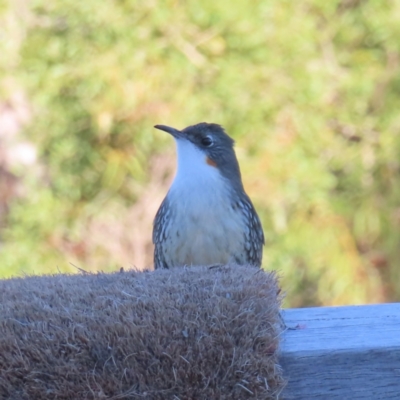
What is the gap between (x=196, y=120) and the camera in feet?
19.3

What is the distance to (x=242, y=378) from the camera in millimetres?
1861

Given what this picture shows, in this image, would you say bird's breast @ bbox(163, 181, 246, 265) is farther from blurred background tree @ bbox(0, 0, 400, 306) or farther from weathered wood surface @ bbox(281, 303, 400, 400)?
blurred background tree @ bbox(0, 0, 400, 306)

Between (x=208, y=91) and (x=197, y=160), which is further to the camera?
(x=208, y=91)

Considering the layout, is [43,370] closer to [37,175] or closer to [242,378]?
[242,378]

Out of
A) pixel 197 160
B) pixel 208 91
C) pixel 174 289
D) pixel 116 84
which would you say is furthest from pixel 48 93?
pixel 174 289

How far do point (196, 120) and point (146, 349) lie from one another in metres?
4.12

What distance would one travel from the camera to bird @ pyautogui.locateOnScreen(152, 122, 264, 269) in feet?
11.2

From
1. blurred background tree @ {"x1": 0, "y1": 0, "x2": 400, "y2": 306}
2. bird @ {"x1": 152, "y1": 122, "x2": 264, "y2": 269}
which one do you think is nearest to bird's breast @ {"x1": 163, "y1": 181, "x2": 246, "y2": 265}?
Result: bird @ {"x1": 152, "y1": 122, "x2": 264, "y2": 269}

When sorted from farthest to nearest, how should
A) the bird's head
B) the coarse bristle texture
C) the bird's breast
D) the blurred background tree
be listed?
the blurred background tree, the bird's head, the bird's breast, the coarse bristle texture

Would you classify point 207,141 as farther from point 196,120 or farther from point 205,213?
point 196,120

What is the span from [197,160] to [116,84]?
243 centimetres

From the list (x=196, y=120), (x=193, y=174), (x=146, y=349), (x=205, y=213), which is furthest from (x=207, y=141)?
(x=196, y=120)

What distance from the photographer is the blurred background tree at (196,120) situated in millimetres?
5965

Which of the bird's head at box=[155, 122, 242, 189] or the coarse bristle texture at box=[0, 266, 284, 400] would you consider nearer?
the coarse bristle texture at box=[0, 266, 284, 400]
